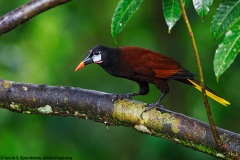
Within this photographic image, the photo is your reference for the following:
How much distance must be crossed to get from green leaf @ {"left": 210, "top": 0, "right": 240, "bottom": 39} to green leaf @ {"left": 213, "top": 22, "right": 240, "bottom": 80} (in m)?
0.16

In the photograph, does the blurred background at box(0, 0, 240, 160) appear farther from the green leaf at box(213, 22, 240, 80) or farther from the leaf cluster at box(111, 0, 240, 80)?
the green leaf at box(213, 22, 240, 80)

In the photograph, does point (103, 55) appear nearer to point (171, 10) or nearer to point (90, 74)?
point (171, 10)

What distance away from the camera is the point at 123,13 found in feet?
7.88

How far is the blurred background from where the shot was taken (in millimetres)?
5383

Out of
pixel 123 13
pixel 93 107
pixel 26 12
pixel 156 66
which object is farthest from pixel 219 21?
pixel 156 66

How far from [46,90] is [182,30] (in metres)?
3.56

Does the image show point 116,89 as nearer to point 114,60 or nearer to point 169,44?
point 169,44

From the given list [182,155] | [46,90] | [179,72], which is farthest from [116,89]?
[46,90]

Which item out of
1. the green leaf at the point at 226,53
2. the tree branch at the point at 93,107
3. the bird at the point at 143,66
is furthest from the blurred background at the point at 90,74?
the green leaf at the point at 226,53

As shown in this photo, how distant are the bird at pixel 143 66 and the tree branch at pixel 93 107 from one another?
1.96 ft

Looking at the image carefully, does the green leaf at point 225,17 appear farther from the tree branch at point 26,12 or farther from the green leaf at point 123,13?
the tree branch at point 26,12

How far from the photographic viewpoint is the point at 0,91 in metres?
2.89

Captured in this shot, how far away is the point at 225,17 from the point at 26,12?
3.56 ft

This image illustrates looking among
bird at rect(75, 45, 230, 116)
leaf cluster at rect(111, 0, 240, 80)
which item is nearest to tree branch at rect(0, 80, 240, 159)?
leaf cluster at rect(111, 0, 240, 80)
